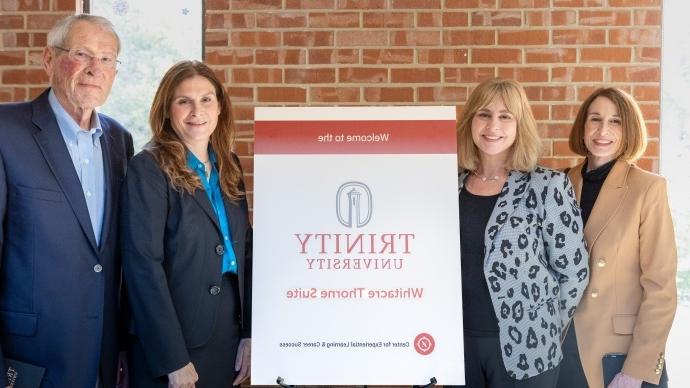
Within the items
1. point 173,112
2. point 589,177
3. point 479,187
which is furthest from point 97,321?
point 589,177

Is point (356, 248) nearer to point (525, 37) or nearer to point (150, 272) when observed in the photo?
point (150, 272)

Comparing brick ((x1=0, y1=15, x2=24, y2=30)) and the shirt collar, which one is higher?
brick ((x1=0, y1=15, x2=24, y2=30))

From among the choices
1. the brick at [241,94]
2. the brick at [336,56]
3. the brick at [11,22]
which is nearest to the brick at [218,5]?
the brick at [241,94]

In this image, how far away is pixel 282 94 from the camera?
358 centimetres

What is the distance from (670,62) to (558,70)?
0.55m

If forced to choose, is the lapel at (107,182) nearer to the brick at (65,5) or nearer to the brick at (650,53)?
the brick at (65,5)

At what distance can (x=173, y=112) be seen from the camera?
2.62m

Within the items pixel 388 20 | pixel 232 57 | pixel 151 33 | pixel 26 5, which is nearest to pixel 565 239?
pixel 388 20

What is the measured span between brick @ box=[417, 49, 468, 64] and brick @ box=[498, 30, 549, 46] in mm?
196

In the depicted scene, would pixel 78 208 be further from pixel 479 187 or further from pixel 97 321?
pixel 479 187

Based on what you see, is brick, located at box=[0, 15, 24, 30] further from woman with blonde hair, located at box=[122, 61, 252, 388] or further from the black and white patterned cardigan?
the black and white patterned cardigan

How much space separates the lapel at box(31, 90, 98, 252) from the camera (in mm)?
2438

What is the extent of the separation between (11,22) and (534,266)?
9.05ft

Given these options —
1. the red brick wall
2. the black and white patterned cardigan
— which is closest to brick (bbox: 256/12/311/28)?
the red brick wall
